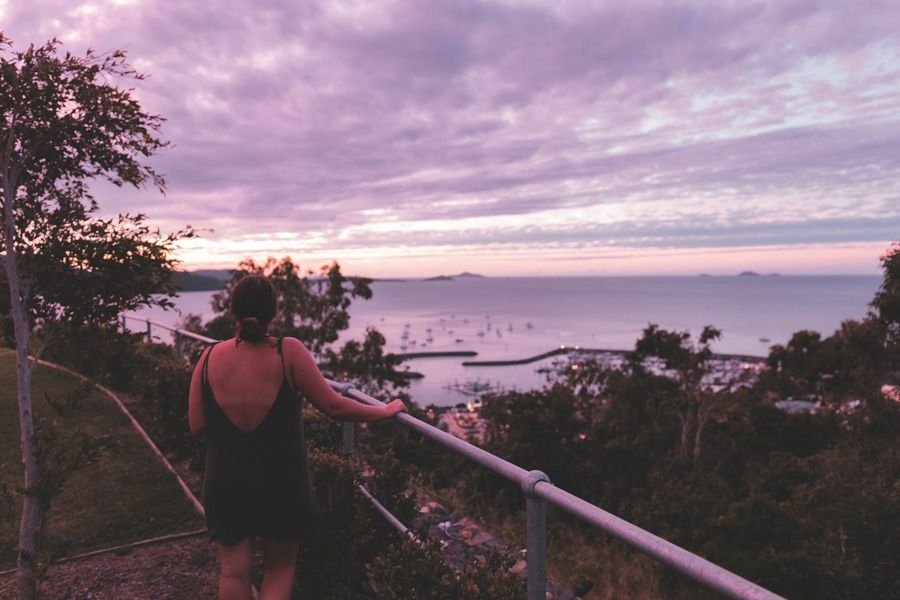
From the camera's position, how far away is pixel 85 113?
11.4 ft

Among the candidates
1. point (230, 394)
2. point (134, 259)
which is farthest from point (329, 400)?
point (134, 259)

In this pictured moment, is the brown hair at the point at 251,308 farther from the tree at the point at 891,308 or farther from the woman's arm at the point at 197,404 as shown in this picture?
the tree at the point at 891,308

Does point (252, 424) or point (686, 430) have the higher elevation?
point (252, 424)

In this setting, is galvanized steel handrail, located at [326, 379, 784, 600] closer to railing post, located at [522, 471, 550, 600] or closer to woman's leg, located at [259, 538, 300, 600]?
railing post, located at [522, 471, 550, 600]

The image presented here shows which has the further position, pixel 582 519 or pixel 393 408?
pixel 393 408

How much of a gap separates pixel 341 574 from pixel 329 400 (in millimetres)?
1225

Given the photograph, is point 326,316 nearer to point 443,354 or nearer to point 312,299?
point 312,299

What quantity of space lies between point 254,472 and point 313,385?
0.46m

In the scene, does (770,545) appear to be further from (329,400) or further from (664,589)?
(329,400)

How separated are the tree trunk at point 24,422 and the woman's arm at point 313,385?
77.2 inches

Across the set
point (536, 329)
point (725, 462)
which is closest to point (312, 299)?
point (725, 462)

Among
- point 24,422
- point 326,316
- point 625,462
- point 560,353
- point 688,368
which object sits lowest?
point 560,353

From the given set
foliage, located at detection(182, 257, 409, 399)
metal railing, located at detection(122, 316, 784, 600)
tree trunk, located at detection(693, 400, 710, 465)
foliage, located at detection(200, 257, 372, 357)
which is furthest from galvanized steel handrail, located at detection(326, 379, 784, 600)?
tree trunk, located at detection(693, 400, 710, 465)

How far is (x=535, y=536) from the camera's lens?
1.86 metres
